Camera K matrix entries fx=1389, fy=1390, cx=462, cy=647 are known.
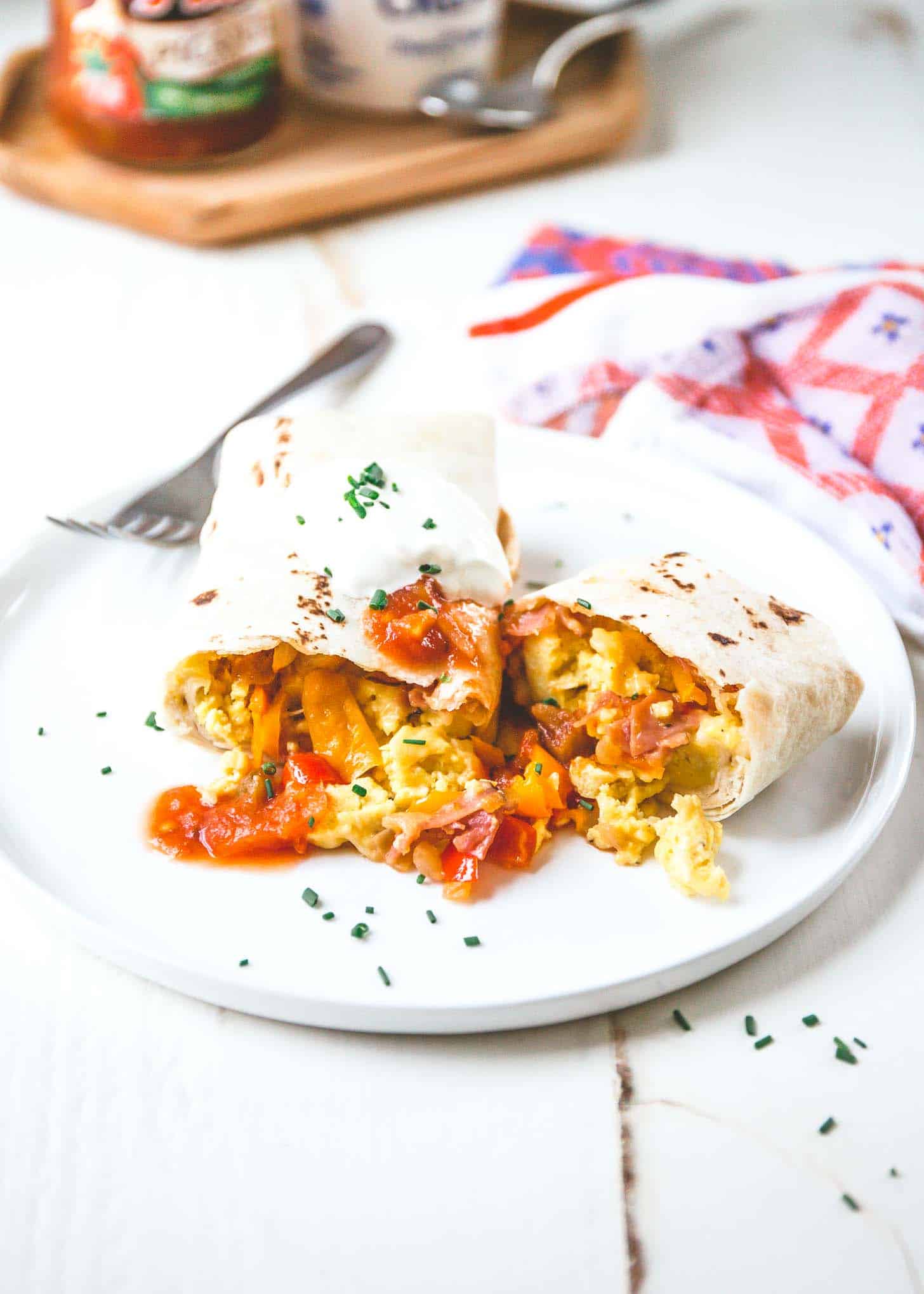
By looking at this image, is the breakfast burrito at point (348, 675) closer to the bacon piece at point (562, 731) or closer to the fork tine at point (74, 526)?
the bacon piece at point (562, 731)

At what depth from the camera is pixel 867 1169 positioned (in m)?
2.51

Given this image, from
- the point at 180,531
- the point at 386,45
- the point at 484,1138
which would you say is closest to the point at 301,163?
the point at 386,45

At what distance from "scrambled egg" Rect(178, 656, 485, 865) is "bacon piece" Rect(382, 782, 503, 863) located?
0.03 metres

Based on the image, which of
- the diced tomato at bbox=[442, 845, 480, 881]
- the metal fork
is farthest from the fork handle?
the diced tomato at bbox=[442, 845, 480, 881]

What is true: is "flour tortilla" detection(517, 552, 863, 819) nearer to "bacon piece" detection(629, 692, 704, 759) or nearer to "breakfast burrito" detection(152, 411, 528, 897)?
"bacon piece" detection(629, 692, 704, 759)

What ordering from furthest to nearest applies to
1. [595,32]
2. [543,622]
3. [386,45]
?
[595,32], [386,45], [543,622]

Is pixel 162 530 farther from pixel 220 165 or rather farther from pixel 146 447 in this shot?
pixel 220 165

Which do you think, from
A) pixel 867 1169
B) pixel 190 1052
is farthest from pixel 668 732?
pixel 190 1052

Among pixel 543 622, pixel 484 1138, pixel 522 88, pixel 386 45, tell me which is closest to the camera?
pixel 484 1138

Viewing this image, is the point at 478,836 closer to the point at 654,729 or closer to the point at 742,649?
the point at 654,729

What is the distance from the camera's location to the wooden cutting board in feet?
18.1

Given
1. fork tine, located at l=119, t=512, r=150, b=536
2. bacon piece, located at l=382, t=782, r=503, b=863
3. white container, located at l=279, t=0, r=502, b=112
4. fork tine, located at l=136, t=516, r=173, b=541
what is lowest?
bacon piece, located at l=382, t=782, r=503, b=863

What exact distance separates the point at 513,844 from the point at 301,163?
3.71 m

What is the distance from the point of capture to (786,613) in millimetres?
3314
